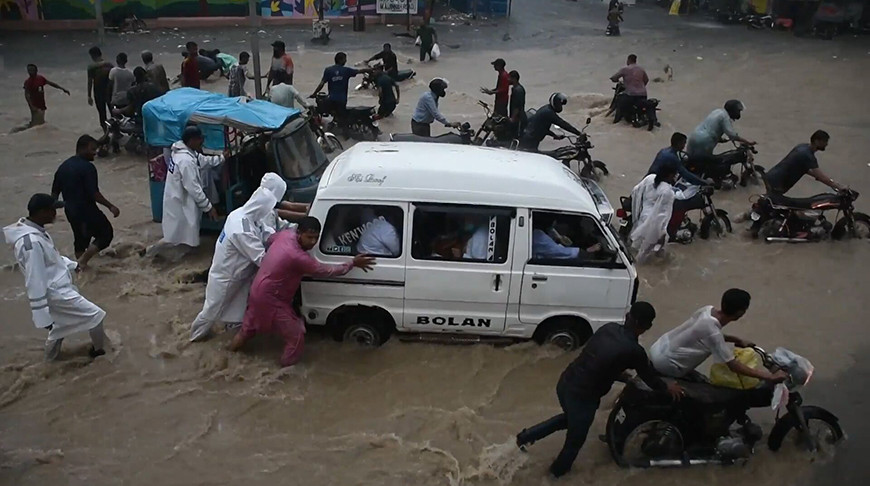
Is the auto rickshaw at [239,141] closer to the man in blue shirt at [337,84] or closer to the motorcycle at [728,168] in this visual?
the man in blue shirt at [337,84]

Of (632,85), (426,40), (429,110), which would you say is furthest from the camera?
(426,40)

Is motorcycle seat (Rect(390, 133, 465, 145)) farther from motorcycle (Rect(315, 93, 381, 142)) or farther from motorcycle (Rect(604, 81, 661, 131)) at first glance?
motorcycle (Rect(604, 81, 661, 131))

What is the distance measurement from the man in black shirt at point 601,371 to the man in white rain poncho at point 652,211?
157 inches

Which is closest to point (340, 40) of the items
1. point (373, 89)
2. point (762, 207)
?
point (373, 89)

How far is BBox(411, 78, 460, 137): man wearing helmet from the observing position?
39.4 ft

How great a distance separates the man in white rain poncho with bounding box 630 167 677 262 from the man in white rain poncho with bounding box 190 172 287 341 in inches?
175

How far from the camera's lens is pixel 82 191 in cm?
835

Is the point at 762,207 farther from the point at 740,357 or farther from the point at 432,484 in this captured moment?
the point at 432,484

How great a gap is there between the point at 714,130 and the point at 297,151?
21.1 feet

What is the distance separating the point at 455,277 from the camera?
6.77 m

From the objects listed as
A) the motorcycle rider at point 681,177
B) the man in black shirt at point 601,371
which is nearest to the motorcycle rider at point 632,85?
the motorcycle rider at point 681,177

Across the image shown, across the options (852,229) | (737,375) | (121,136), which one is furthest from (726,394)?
(121,136)

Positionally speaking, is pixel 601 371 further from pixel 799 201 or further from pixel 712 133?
pixel 712 133

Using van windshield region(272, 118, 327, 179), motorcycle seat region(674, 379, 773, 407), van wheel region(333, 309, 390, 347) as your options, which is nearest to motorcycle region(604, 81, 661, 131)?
van windshield region(272, 118, 327, 179)
